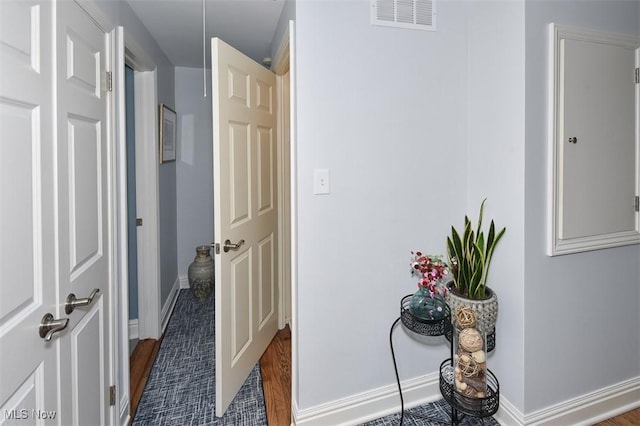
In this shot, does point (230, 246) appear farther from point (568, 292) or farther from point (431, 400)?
point (568, 292)

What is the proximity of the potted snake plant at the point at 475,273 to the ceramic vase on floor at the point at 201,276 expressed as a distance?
2365 millimetres

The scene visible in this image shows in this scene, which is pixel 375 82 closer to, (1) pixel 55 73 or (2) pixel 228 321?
(1) pixel 55 73

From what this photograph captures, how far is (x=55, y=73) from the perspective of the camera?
3.80 feet

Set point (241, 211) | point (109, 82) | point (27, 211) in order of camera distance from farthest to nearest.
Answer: point (241, 211)
point (109, 82)
point (27, 211)

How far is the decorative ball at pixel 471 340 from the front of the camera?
4.81 ft

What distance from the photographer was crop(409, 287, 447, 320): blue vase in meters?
1.67

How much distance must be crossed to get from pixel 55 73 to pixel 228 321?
1348mm

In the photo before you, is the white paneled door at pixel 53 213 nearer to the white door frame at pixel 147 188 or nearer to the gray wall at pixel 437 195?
the gray wall at pixel 437 195

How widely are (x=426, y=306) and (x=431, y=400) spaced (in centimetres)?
67

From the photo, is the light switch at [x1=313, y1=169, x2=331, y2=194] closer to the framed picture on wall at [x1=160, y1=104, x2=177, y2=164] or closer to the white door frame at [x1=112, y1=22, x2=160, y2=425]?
the white door frame at [x1=112, y1=22, x2=160, y2=425]

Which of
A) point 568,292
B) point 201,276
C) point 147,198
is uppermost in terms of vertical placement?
point 147,198

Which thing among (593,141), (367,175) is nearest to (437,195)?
(367,175)

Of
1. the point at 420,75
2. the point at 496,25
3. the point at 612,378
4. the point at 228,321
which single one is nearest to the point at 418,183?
the point at 420,75

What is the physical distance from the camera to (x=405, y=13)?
5.89 ft
